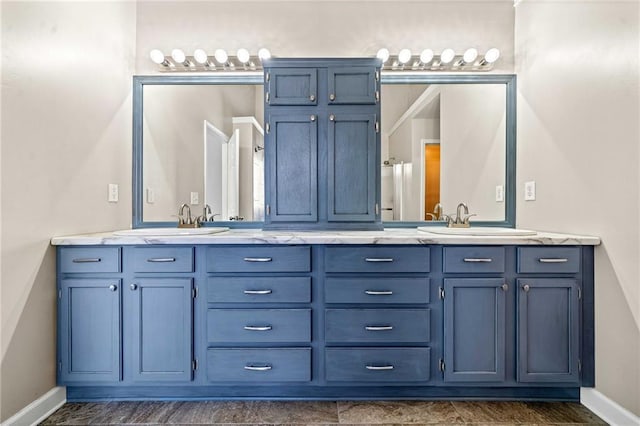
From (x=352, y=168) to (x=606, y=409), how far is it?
183 centimetres

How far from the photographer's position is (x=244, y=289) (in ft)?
6.08

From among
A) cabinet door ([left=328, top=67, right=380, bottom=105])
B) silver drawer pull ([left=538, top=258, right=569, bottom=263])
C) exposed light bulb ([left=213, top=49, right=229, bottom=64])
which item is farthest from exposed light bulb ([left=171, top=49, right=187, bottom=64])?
silver drawer pull ([left=538, top=258, right=569, bottom=263])

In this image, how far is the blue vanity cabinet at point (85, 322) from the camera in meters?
1.82

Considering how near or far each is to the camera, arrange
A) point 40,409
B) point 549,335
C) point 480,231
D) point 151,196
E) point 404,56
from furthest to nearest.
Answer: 1. point 151,196
2. point 404,56
3. point 480,231
4. point 549,335
5. point 40,409

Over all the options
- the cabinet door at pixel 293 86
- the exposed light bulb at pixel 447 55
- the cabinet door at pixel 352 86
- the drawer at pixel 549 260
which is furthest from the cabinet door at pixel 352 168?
the drawer at pixel 549 260

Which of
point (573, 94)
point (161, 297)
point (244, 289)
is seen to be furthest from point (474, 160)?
point (161, 297)

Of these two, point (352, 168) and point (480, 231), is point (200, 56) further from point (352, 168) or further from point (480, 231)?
point (480, 231)

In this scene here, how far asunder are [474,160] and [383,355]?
149 centimetres

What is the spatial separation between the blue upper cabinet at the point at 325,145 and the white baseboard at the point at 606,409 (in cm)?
143

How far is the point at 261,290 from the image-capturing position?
1849mm

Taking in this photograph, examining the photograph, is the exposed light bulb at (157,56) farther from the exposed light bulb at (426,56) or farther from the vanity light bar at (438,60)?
the exposed light bulb at (426,56)

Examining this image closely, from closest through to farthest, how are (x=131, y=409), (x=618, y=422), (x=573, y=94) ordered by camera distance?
1. (x=618, y=422)
2. (x=131, y=409)
3. (x=573, y=94)

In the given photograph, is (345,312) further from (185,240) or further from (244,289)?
(185,240)

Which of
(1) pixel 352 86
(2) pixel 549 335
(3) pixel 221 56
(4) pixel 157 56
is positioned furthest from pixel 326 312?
(4) pixel 157 56
